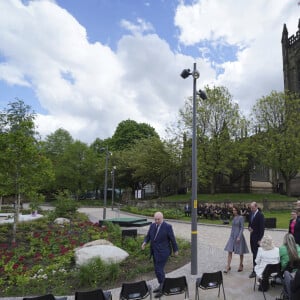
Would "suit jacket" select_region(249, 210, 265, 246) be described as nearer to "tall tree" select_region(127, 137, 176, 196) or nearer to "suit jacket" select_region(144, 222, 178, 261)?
"suit jacket" select_region(144, 222, 178, 261)

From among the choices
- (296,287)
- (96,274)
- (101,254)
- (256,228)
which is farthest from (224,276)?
(296,287)

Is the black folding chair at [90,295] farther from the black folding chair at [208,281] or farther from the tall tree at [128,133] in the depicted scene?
the tall tree at [128,133]

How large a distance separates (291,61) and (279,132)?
18.7 meters

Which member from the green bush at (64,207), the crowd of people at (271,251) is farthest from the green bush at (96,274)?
the green bush at (64,207)

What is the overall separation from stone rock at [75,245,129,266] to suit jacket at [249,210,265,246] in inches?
159

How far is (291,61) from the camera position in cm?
4881

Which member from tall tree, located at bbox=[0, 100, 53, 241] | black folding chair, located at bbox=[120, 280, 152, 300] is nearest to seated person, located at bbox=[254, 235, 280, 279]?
black folding chair, located at bbox=[120, 280, 152, 300]

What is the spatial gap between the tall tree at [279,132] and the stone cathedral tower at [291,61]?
9.88 metres

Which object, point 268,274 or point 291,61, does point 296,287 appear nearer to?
point 268,274

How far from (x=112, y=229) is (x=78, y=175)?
36879mm

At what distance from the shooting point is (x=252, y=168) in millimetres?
41688

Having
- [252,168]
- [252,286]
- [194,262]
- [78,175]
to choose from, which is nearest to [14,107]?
[194,262]

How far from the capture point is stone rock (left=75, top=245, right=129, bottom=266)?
8.84m

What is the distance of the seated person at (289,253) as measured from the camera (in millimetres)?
6109
